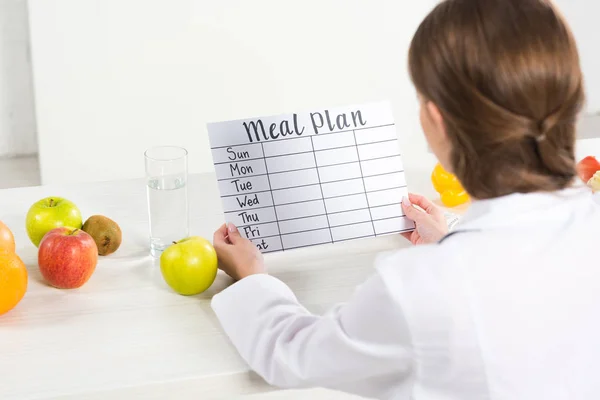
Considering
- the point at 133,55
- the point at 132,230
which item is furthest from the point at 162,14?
the point at 132,230

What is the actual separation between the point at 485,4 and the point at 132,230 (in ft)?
2.73

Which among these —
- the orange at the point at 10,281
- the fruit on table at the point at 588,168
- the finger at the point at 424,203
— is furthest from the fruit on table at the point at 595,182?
the orange at the point at 10,281

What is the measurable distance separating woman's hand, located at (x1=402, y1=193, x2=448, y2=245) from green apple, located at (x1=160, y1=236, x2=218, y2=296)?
0.35m

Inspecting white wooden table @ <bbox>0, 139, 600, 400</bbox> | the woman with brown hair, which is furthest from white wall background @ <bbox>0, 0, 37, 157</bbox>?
the woman with brown hair

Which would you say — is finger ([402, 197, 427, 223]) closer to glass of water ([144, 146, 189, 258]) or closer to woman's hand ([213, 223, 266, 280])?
woman's hand ([213, 223, 266, 280])

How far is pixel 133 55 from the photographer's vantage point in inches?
139

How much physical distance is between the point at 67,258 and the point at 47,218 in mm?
161

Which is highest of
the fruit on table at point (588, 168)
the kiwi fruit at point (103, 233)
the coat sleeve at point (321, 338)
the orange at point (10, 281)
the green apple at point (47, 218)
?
the green apple at point (47, 218)

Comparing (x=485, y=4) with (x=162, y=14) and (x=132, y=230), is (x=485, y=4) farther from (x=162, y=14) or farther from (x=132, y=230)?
(x=162, y=14)

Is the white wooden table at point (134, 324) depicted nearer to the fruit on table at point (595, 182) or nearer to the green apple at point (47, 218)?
the green apple at point (47, 218)

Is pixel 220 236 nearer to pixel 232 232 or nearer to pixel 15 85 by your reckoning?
pixel 232 232

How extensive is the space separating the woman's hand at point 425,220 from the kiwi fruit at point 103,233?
1.67ft

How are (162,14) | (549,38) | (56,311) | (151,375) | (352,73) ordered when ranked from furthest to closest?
(352,73) → (162,14) → (56,311) → (151,375) → (549,38)

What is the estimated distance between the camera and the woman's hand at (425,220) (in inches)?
55.6
